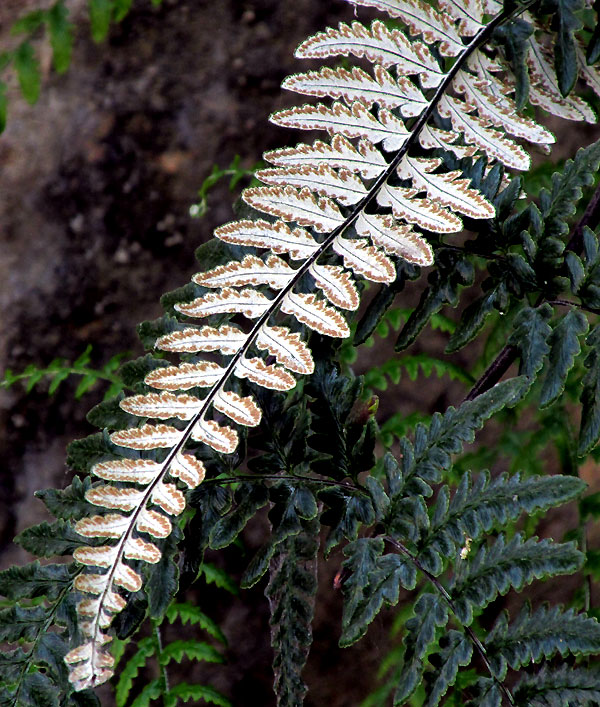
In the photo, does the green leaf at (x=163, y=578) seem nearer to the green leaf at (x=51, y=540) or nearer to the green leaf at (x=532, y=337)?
the green leaf at (x=51, y=540)

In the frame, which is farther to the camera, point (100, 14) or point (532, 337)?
point (100, 14)

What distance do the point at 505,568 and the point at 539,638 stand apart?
7cm

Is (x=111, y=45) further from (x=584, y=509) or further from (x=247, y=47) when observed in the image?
(x=584, y=509)

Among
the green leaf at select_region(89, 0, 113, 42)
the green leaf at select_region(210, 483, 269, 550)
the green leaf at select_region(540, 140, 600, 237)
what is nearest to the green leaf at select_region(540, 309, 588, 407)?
the green leaf at select_region(540, 140, 600, 237)

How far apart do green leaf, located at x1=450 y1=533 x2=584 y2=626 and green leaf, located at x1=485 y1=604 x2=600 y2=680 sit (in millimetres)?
39

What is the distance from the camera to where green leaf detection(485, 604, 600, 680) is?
0.65m

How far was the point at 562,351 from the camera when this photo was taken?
0.71 metres

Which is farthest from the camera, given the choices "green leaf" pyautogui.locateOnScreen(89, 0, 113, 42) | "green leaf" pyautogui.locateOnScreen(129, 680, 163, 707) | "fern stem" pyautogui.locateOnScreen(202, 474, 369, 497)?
"green leaf" pyautogui.locateOnScreen(89, 0, 113, 42)

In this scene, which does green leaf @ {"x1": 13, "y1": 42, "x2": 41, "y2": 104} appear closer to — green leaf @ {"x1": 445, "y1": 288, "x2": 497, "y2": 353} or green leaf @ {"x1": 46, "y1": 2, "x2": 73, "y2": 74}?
green leaf @ {"x1": 46, "y1": 2, "x2": 73, "y2": 74}

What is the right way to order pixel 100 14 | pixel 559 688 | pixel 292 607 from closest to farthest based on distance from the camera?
pixel 559 688, pixel 292 607, pixel 100 14

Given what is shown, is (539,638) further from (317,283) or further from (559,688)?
(317,283)

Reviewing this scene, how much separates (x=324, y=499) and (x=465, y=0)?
0.60m

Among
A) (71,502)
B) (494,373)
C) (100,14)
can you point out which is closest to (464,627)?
(494,373)

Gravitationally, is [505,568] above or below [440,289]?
below
